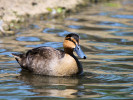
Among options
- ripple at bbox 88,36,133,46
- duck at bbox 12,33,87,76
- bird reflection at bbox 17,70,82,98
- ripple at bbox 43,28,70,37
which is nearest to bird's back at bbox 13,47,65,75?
duck at bbox 12,33,87,76

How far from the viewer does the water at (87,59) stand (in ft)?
24.1

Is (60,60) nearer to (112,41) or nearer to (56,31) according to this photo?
(112,41)

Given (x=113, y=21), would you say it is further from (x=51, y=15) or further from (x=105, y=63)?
(x=105, y=63)

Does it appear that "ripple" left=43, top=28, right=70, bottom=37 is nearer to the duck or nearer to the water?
the water

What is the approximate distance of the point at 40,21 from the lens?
52.3 ft

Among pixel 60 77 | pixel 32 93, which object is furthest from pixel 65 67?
pixel 32 93

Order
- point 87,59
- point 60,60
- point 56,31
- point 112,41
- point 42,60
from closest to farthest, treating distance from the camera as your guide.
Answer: point 60,60 < point 42,60 < point 87,59 < point 112,41 < point 56,31

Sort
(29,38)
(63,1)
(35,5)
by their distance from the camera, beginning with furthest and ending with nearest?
(63,1), (35,5), (29,38)

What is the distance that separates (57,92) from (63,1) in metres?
12.1

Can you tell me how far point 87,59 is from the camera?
1020 centimetres

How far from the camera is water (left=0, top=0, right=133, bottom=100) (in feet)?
24.1

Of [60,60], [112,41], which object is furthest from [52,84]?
[112,41]

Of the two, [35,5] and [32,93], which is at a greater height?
[35,5]

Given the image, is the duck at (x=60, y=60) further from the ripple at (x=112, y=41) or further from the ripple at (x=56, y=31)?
the ripple at (x=56, y=31)
